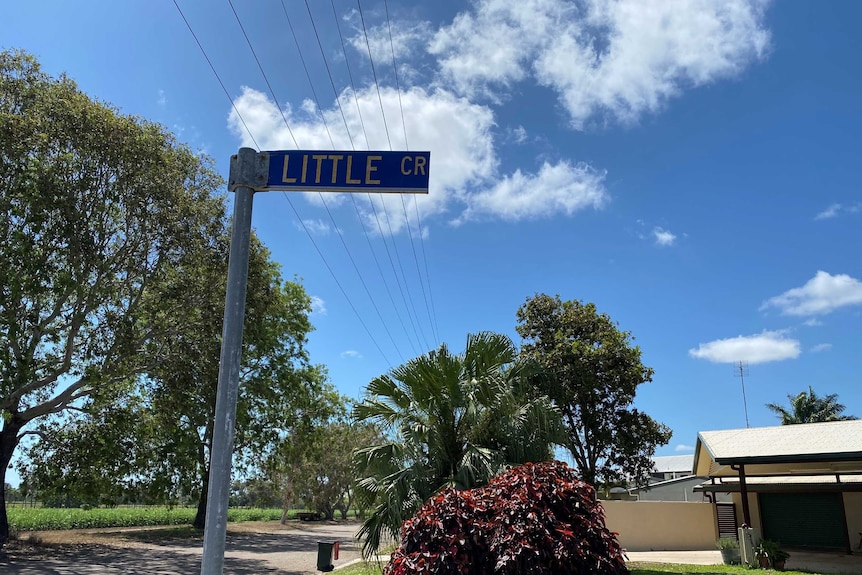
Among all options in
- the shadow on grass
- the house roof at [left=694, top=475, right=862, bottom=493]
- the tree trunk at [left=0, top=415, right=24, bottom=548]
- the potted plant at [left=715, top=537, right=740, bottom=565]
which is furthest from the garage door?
the tree trunk at [left=0, top=415, right=24, bottom=548]

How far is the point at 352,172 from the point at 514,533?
2970 mm

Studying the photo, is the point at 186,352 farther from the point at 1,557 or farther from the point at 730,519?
the point at 730,519

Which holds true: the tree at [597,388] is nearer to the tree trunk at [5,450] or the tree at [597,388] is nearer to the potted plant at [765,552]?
the potted plant at [765,552]

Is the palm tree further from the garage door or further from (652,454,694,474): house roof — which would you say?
(652,454,694,474): house roof

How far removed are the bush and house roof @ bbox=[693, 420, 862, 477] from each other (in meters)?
12.7

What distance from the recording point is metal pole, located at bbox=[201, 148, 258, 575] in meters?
3.47

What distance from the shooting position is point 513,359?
12.6 metres

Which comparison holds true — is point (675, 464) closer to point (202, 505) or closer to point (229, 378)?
point (202, 505)

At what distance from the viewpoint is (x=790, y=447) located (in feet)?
53.9

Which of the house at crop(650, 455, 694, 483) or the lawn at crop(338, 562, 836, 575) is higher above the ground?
the house at crop(650, 455, 694, 483)

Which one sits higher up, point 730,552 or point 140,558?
point 730,552

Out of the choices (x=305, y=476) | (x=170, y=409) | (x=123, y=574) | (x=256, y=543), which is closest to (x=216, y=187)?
(x=170, y=409)

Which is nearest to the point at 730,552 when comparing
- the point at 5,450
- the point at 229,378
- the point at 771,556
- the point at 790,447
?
the point at 771,556

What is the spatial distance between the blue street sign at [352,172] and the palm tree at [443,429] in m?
7.07
